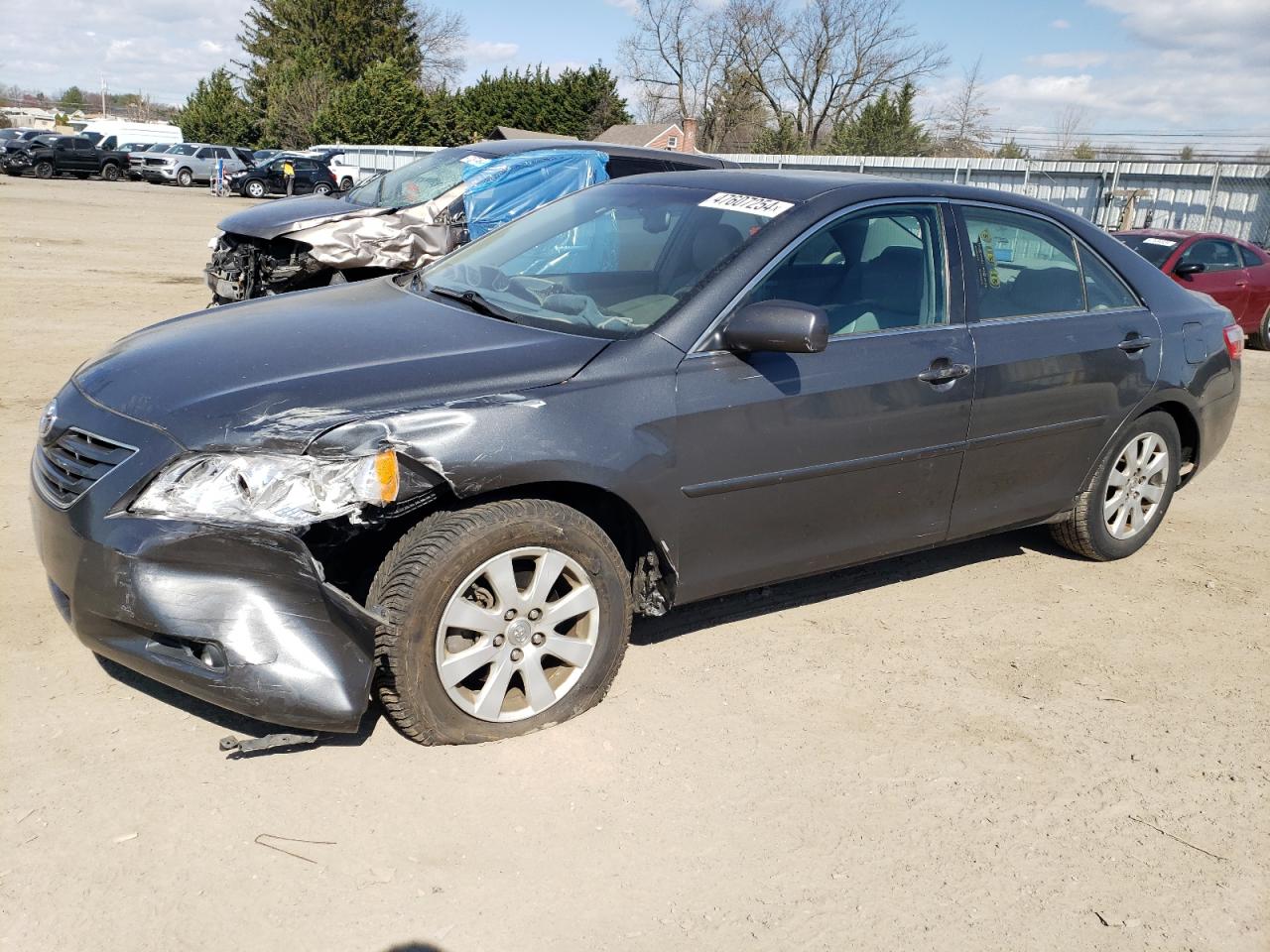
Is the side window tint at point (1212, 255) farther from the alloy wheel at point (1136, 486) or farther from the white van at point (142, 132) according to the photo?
the white van at point (142, 132)

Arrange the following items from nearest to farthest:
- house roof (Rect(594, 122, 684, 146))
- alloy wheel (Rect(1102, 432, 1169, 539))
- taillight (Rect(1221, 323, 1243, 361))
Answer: alloy wheel (Rect(1102, 432, 1169, 539)) → taillight (Rect(1221, 323, 1243, 361)) → house roof (Rect(594, 122, 684, 146))

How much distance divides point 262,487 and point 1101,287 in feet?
12.4

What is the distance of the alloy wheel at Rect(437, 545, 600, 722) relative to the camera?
130 inches

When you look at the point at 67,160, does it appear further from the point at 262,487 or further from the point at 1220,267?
the point at 262,487

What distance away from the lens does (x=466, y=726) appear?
3.38m

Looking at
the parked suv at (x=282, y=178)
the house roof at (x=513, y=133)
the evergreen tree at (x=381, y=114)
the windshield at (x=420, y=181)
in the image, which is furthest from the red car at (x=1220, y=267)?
the evergreen tree at (x=381, y=114)

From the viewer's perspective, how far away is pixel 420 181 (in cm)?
1020

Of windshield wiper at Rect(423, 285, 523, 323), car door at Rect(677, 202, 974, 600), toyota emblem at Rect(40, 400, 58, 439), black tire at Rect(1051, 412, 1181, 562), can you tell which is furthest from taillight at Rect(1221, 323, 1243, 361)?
toyota emblem at Rect(40, 400, 58, 439)

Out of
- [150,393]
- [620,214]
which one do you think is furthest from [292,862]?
[620,214]

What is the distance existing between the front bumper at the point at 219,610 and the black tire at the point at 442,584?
101 mm

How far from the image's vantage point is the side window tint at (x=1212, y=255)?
41.6ft

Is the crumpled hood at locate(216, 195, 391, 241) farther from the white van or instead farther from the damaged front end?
the white van

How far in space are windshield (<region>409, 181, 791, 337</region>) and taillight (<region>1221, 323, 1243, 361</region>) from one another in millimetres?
2790

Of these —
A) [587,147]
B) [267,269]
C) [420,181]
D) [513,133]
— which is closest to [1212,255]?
[587,147]
